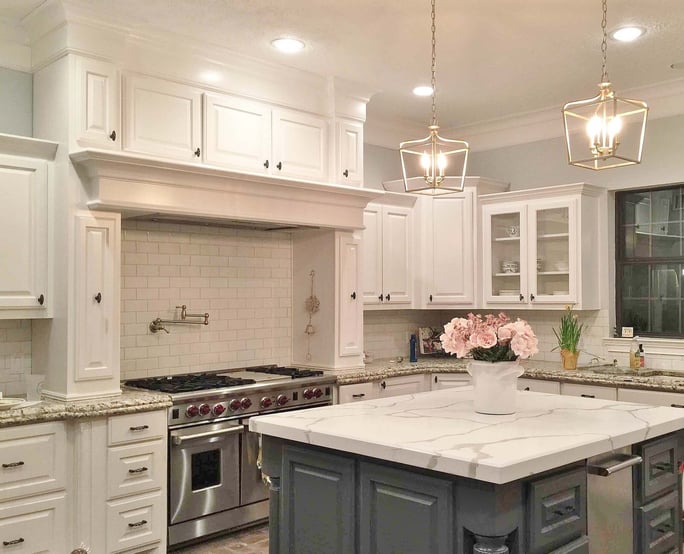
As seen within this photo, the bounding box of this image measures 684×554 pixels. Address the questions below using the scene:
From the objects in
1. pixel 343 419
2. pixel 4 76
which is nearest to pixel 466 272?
pixel 343 419

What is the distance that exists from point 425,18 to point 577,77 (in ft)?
5.45

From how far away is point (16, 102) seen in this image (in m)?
4.19

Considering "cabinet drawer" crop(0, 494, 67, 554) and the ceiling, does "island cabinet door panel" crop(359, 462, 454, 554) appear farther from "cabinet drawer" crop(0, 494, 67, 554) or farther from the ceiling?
the ceiling

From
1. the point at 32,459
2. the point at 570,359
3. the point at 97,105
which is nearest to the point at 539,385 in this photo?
the point at 570,359

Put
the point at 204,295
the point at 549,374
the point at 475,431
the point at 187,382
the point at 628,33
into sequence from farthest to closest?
the point at 549,374 < the point at 204,295 < the point at 187,382 < the point at 628,33 < the point at 475,431

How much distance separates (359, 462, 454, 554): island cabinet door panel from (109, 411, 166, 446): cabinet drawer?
1732mm

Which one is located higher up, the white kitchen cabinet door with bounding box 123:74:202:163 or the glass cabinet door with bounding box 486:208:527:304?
the white kitchen cabinet door with bounding box 123:74:202:163

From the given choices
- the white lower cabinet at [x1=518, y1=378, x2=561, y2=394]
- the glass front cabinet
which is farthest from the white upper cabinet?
the white lower cabinet at [x1=518, y1=378, x2=561, y2=394]

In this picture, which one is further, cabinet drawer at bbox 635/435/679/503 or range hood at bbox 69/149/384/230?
range hood at bbox 69/149/384/230

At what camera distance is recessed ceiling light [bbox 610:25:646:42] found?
166 inches

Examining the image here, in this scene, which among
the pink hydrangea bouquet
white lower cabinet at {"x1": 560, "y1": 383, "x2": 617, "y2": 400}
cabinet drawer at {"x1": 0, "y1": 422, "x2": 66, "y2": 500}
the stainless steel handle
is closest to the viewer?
the stainless steel handle

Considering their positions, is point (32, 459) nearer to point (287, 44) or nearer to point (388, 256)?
point (287, 44)

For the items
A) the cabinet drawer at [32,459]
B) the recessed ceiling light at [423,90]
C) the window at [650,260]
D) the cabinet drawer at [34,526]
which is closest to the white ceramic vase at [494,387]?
the cabinet drawer at [32,459]

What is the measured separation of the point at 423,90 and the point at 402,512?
3.71 meters
